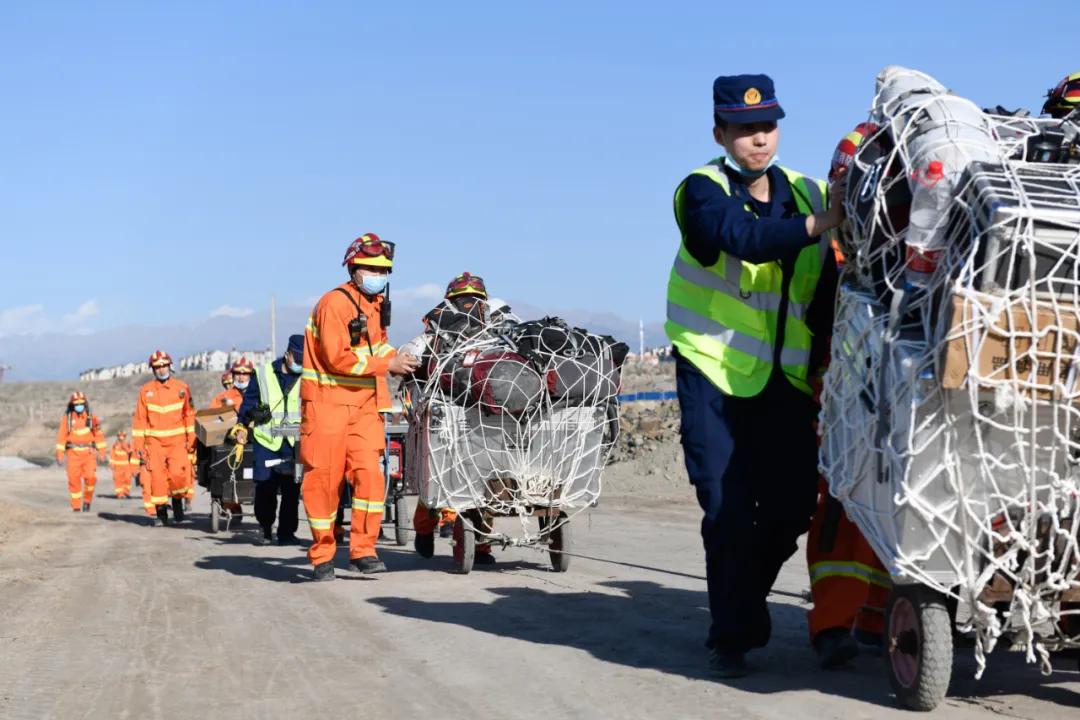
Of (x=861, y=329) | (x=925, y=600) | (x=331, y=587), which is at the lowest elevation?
(x=331, y=587)

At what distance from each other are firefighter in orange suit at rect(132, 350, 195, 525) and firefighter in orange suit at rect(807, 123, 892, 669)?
15.0m

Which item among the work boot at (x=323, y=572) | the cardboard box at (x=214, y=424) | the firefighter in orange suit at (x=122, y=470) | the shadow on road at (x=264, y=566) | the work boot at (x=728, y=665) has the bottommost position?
the firefighter in orange suit at (x=122, y=470)

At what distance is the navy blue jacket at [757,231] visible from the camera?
5.86 m

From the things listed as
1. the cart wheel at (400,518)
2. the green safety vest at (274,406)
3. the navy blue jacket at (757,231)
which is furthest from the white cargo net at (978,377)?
the green safety vest at (274,406)

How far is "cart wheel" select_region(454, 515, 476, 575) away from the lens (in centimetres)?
1070

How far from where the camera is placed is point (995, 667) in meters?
6.29

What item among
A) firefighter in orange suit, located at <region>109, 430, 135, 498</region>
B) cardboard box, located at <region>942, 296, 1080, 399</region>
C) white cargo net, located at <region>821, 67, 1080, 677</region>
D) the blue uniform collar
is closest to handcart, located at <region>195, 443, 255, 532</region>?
the blue uniform collar

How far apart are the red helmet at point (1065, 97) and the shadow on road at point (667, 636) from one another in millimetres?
2497

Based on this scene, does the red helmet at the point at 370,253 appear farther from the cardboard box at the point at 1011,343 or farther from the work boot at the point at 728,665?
the cardboard box at the point at 1011,343

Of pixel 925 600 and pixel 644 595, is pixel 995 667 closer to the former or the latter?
pixel 925 600

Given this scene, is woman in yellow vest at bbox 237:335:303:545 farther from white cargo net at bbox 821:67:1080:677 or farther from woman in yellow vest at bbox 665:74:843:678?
white cargo net at bbox 821:67:1080:677

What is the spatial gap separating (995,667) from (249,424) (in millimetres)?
10864

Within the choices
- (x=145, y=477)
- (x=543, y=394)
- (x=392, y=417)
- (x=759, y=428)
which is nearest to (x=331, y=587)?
(x=543, y=394)

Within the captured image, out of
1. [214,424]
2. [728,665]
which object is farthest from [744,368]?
[214,424]
